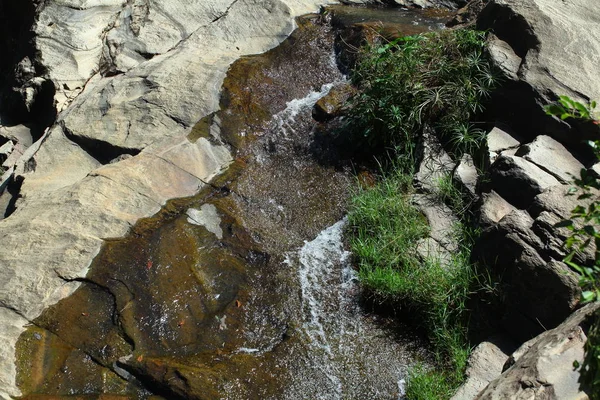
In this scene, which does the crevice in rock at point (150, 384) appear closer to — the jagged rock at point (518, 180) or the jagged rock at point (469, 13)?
the jagged rock at point (518, 180)

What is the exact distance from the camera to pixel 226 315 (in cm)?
532

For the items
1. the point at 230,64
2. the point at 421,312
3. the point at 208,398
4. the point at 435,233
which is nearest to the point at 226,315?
the point at 208,398

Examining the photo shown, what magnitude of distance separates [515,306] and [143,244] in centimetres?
300

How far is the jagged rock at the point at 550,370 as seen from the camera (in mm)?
3811

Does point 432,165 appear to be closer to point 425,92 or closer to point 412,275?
point 425,92

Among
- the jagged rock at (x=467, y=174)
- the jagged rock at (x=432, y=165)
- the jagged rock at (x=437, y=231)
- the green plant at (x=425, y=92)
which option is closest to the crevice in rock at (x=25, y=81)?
the green plant at (x=425, y=92)

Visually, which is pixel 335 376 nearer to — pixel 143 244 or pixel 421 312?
pixel 421 312

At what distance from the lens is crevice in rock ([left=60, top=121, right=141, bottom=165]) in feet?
22.1

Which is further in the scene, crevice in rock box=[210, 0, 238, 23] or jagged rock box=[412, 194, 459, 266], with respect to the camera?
crevice in rock box=[210, 0, 238, 23]

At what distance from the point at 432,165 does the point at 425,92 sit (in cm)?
76

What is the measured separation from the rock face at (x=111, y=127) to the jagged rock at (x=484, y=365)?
2934mm

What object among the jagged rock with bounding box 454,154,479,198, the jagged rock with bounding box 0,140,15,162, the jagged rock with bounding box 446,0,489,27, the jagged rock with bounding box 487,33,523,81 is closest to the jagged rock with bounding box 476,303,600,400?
the jagged rock with bounding box 454,154,479,198

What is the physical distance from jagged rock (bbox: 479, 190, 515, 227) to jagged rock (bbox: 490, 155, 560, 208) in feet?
0.15

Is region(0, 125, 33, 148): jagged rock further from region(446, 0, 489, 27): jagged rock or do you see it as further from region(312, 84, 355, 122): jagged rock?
region(446, 0, 489, 27): jagged rock
